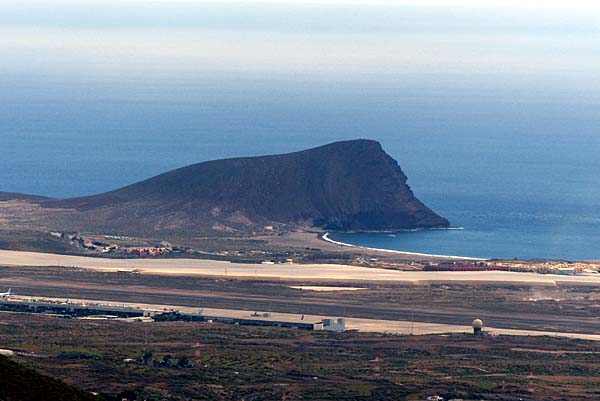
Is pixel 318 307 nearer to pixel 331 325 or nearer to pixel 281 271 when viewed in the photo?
pixel 331 325

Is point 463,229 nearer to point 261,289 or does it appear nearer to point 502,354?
point 261,289

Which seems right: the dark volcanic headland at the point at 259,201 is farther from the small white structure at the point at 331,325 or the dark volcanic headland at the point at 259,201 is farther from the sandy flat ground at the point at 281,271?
the small white structure at the point at 331,325

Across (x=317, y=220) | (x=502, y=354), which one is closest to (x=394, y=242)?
(x=317, y=220)

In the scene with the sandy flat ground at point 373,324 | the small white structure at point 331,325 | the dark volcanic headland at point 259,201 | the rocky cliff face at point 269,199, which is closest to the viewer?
the small white structure at point 331,325

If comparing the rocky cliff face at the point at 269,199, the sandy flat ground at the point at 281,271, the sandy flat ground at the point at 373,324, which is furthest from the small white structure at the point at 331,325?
the rocky cliff face at the point at 269,199

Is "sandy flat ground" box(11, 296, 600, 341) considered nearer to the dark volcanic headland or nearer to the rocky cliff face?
the dark volcanic headland

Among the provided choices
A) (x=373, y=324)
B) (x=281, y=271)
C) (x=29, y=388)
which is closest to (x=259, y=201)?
(x=281, y=271)
